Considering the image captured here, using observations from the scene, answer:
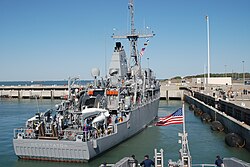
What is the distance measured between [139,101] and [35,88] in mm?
58128

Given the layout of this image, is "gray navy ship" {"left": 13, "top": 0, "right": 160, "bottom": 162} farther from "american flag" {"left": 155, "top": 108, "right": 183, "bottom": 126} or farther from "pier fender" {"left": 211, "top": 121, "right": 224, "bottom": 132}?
"pier fender" {"left": 211, "top": 121, "right": 224, "bottom": 132}

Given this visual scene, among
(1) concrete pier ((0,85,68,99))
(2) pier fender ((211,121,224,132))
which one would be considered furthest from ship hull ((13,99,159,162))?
(1) concrete pier ((0,85,68,99))

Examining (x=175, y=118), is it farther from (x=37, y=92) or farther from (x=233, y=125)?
(x=37, y=92)

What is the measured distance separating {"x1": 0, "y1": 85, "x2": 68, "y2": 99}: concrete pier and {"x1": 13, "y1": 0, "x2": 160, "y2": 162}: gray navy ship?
152 ft

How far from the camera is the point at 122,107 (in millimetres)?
21516

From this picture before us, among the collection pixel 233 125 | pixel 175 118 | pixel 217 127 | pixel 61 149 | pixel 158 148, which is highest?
pixel 175 118

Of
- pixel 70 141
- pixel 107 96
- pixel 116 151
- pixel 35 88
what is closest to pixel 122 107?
pixel 107 96

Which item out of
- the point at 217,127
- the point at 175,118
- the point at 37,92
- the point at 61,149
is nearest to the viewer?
the point at 175,118

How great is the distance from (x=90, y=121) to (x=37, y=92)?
59.5 metres

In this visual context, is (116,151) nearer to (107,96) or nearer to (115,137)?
(115,137)

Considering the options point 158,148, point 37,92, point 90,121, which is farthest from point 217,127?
point 37,92

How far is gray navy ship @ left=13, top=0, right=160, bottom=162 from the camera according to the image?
1595 cm

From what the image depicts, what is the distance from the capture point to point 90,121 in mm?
20250

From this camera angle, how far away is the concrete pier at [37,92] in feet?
243
